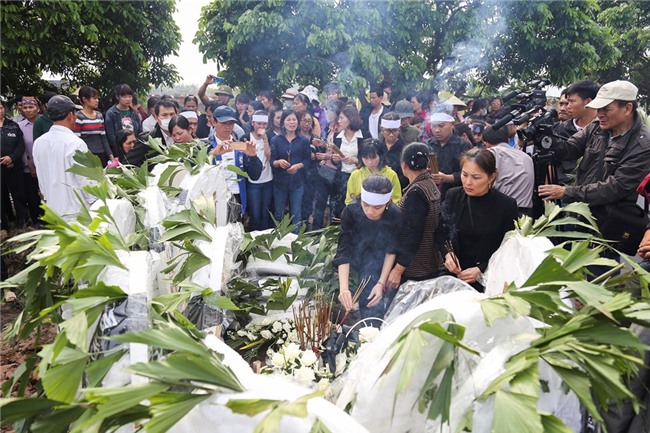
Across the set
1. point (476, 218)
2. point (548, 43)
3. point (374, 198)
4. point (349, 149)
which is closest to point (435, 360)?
point (374, 198)

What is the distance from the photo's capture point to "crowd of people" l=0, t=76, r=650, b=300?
329cm

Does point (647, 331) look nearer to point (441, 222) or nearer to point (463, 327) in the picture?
point (463, 327)

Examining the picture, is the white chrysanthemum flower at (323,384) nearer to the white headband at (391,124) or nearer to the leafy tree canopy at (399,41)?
the white headband at (391,124)

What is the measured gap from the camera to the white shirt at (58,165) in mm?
4438

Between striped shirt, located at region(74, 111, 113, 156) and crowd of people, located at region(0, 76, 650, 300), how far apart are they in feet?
0.04

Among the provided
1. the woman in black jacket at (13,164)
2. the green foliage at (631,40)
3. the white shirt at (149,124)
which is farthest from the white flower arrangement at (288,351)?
the green foliage at (631,40)

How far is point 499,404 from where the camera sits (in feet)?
4.01

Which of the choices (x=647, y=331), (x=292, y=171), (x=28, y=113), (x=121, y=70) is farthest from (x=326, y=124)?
(x=647, y=331)

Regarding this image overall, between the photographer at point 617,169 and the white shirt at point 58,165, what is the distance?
3418mm

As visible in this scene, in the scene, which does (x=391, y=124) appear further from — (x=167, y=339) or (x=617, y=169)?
(x=167, y=339)

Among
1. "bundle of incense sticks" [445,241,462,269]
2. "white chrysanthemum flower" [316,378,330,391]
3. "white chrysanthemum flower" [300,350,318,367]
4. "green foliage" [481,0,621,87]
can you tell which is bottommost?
"white chrysanthemum flower" [316,378,330,391]

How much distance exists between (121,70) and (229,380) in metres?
9.88

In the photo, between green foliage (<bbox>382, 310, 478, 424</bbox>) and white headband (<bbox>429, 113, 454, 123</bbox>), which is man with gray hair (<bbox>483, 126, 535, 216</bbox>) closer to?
white headband (<bbox>429, 113, 454, 123</bbox>)

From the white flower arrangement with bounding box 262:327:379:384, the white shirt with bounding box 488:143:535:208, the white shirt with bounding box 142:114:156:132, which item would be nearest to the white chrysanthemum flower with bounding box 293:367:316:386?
the white flower arrangement with bounding box 262:327:379:384
